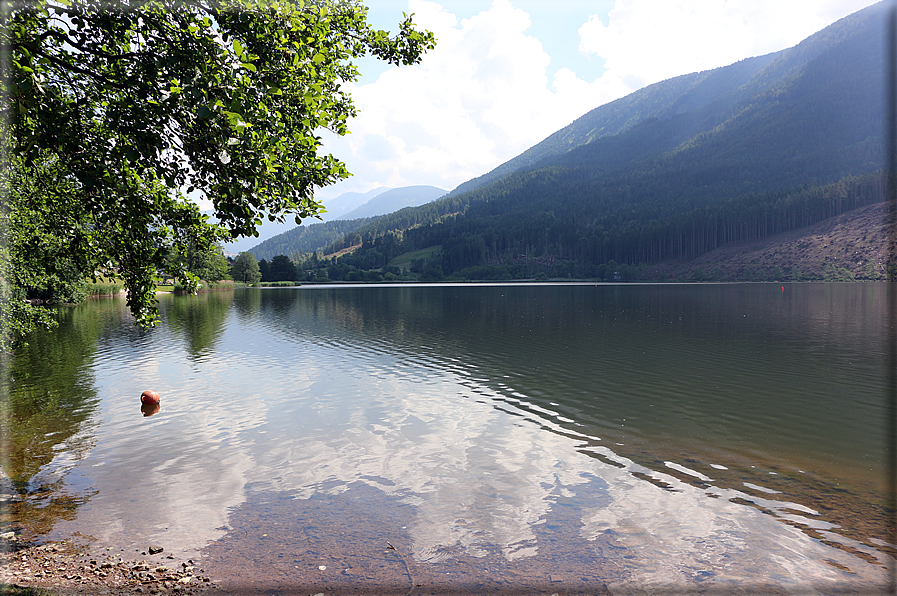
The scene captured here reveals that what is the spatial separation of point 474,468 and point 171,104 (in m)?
13.7

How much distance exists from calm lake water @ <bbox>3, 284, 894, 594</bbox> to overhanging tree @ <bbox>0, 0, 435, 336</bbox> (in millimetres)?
7550

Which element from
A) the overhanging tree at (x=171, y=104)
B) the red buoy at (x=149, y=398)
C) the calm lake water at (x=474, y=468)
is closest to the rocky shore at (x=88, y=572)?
the calm lake water at (x=474, y=468)

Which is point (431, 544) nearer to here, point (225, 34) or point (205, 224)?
point (205, 224)

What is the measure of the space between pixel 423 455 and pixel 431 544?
657cm

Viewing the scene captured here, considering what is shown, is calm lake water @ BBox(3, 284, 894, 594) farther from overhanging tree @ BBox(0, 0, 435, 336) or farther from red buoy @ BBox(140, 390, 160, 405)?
overhanging tree @ BBox(0, 0, 435, 336)

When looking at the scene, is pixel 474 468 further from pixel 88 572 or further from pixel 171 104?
pixel 171 104

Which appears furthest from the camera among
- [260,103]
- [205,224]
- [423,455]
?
[423,455]

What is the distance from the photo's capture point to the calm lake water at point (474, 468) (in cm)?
1099

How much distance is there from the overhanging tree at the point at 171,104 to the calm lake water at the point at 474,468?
7550 mm

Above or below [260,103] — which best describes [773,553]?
below

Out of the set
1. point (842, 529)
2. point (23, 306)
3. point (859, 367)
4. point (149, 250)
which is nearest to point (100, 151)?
point (149, 250)

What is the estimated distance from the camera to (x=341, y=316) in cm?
7875

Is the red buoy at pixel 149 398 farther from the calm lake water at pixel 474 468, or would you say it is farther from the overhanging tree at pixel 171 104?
the overhanging tree at pixel 171 104

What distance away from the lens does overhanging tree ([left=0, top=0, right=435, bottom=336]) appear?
9.74 metres
